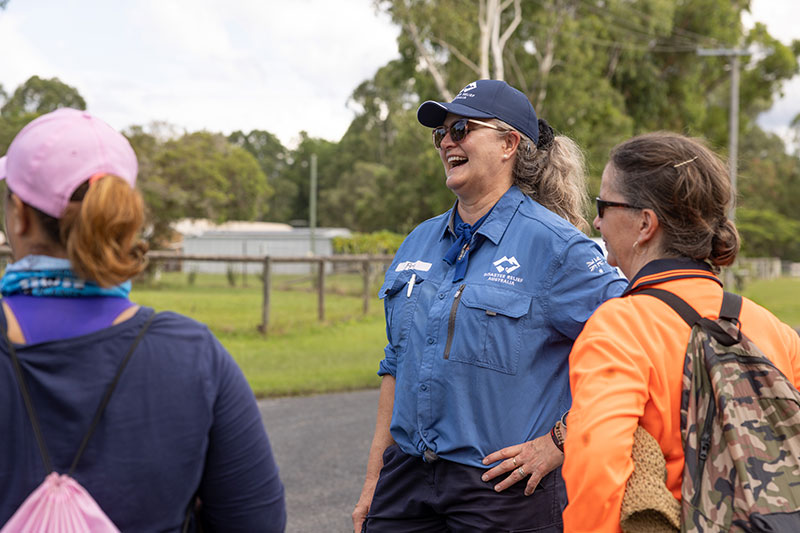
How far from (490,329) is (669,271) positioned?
26.9 inches

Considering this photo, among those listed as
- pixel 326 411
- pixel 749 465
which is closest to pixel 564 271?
pixel 749 465

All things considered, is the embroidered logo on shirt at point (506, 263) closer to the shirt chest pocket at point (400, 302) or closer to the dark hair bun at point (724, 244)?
the shirt chest pocket at point (400, 302)

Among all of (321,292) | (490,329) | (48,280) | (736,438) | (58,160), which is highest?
(58,160)

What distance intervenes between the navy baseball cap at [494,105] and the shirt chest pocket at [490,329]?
2.22 ft

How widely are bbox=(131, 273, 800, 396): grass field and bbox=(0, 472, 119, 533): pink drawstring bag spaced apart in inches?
314

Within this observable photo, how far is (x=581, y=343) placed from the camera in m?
1.81

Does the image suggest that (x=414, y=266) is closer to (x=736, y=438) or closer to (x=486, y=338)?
(x=486, y=338)

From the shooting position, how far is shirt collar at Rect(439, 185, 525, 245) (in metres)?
2.60

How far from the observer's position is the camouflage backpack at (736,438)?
1.58m

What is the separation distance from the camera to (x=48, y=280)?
155cm

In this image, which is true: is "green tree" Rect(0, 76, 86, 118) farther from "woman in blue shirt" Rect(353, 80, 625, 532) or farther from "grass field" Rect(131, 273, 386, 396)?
"woman in blue shirt" Rect(353, 80, 625, 532)

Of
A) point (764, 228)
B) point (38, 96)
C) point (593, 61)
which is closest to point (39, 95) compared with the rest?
point (38, 96)

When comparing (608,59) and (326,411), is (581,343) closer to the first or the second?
(326,411)

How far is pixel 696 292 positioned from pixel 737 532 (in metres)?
0.57
